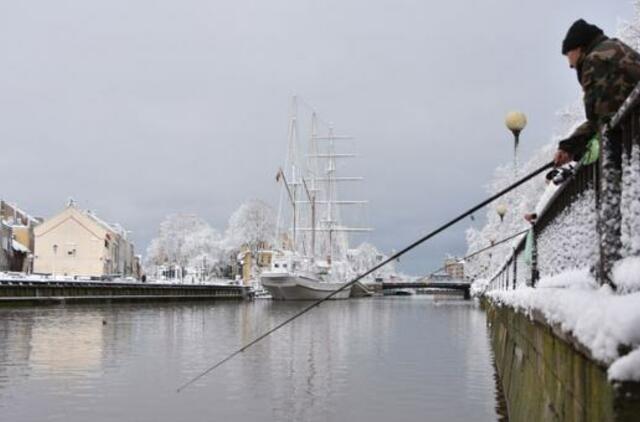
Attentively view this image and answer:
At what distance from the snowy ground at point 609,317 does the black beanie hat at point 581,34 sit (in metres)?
1.55

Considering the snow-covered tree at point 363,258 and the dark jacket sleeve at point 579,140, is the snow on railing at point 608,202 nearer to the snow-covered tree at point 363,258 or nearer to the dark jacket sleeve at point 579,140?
the dark jacket sleeve at point 579,140

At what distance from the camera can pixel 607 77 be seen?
476 cm

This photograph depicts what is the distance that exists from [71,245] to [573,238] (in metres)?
95.3

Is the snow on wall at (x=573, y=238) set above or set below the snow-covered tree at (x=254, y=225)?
below

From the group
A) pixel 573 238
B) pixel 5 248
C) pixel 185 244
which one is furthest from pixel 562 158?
pixel 185 244

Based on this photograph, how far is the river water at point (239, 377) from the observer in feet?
49.8

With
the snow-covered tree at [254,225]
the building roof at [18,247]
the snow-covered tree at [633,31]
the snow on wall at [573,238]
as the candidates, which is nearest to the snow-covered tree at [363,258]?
the snow-covered tree at [254,225]

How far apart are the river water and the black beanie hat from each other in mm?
10869

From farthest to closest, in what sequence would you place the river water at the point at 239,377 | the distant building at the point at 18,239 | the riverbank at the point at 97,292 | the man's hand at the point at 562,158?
the distant building at the point at 18,239 → the riverbank at the point at 97,292 → the river water at the point at 239,377 → the man's hand at the point at 562,158

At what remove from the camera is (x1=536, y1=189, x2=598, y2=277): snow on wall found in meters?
5.37

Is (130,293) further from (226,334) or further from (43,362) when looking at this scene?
(43,362)

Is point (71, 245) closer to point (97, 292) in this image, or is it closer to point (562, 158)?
point (97, 292)

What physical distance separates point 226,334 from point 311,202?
80618 millimetres

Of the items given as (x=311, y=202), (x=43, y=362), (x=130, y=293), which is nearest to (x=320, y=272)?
(x=311, y=202)
